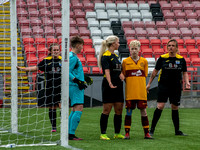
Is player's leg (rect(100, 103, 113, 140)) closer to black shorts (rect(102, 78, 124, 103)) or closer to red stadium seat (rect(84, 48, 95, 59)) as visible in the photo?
black shorts (rect(102, 78, 124, 103))

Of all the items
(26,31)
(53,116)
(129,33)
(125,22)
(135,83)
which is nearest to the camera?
(135,83)

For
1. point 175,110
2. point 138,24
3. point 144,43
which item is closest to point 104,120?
point 175,110

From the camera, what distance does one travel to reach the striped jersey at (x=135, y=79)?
6555 millimetres

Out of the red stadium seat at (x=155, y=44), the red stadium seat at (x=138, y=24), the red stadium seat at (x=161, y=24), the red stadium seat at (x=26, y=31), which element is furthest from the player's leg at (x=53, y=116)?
the red stadium seat at (x=161, y=24)

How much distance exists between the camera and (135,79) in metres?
6.57

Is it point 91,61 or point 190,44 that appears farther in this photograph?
point 190,44

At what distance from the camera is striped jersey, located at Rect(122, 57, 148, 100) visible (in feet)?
21.5

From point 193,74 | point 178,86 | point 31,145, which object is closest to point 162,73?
point 178,86

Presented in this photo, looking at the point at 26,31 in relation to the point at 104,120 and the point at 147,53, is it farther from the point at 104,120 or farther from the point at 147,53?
the point at 104,120

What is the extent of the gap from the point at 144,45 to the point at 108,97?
13.1 metres

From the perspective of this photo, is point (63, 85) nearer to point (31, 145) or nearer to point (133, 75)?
point (31, 145)

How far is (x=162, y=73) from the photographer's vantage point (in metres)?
7.18

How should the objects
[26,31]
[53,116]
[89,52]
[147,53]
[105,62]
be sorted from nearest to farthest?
[105,62], [53,116], [26,31], [89,52], [147,53]

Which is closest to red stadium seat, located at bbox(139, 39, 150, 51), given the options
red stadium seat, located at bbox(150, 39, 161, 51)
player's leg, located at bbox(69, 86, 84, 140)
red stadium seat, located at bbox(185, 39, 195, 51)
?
Result: red stadium seat, located at bbox(150, 39, 161, 51)
